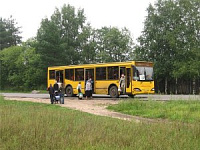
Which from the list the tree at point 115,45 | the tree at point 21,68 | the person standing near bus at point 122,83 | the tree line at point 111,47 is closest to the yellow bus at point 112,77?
the person standing near bus at point 122,83

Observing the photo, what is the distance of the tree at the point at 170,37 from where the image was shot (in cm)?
4506

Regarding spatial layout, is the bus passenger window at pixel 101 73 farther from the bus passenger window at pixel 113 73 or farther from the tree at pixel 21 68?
the tree at pixel 21 68

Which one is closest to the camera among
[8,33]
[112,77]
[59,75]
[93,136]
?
[93,136]

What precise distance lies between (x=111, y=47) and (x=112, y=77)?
130ft

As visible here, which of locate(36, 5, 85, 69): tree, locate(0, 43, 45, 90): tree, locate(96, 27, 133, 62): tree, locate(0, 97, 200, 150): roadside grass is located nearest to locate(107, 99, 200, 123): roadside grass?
locate(0, 97, 200, 150): roadside grass

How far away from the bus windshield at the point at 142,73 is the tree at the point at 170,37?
18.4 m

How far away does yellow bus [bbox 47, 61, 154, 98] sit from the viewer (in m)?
25.2

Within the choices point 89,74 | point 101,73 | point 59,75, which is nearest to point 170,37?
point 59,75

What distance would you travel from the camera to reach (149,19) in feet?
161

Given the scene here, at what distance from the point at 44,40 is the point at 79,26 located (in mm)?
15703

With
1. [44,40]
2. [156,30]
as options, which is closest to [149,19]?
[156,30]

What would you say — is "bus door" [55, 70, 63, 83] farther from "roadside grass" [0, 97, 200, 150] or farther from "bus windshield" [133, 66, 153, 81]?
"roadside grass" [0, 97, 200, 150]

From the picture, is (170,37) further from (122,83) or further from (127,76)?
(122,83)

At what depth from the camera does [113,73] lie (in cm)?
2639
